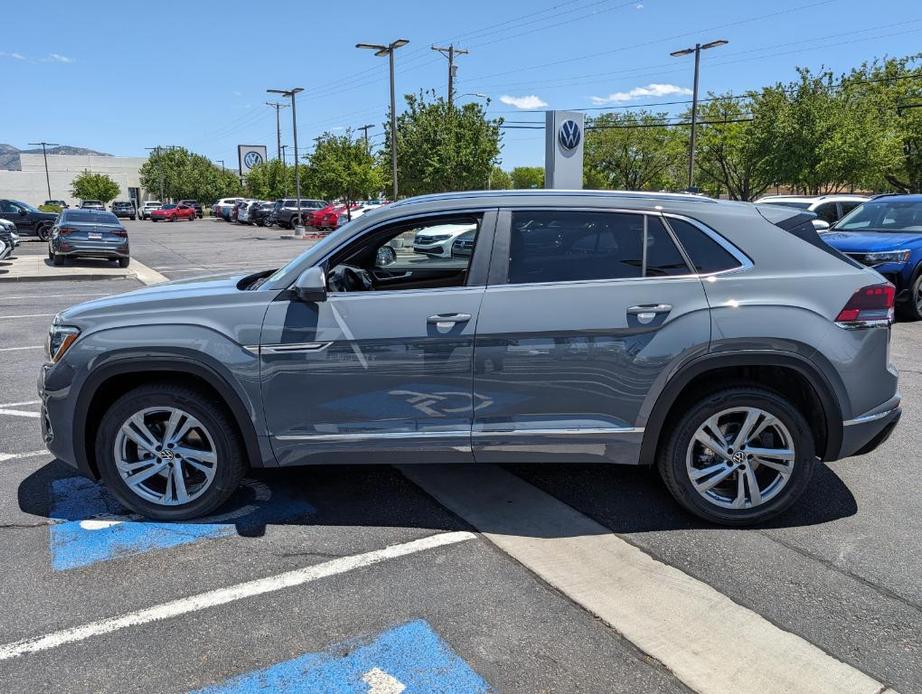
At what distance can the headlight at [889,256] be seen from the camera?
9805 mm

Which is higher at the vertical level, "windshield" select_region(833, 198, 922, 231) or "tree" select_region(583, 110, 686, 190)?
"tree" select_region(583, 110, 686, 190)

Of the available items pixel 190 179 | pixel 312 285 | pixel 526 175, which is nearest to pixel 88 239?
pixel 312 285

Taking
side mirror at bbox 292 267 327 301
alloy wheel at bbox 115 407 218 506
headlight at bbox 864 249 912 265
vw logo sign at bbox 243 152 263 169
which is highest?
vw logo sign at bbox 243 152 263 169

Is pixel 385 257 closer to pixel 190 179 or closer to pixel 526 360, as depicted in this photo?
pixel 526 360

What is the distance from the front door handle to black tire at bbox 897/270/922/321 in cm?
875

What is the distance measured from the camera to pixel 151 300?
401 centimetres

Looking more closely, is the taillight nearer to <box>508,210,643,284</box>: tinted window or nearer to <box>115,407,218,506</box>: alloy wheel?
<box>508,210,643,284</box>: tinted window

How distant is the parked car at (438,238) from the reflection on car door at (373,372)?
0.32 m

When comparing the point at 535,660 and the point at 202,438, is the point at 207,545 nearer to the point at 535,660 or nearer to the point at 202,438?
the point at 202,438

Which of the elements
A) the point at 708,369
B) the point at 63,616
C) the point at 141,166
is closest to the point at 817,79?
the point at 708,369

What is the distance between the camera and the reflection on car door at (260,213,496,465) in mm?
3734

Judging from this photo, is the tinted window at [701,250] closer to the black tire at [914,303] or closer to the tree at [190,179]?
the black tire at [914,303]

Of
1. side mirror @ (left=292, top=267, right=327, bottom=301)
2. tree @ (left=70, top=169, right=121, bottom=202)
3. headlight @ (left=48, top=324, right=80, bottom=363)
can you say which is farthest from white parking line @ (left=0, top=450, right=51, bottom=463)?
tree @ (left=70, top=169, right=121, bottom=202)

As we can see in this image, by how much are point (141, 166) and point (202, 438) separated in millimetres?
113253
